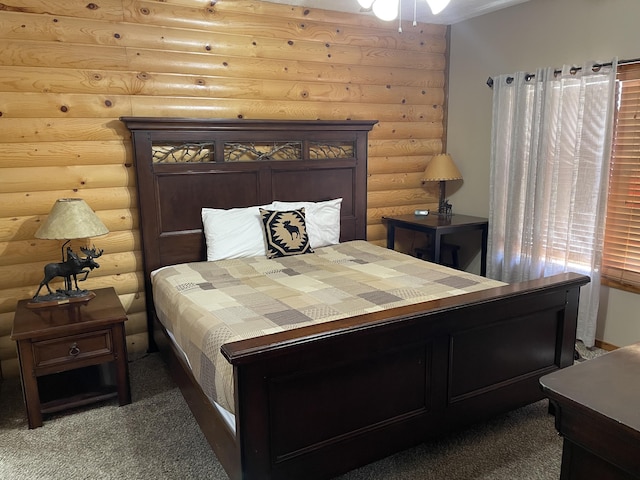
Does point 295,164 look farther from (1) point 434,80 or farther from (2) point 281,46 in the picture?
(1) point 434,80

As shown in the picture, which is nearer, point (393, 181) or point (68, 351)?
point (68, 351)

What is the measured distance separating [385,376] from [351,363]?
0.68 feet

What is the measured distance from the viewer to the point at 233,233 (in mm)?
3453

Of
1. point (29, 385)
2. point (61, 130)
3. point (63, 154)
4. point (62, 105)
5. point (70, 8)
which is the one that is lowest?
point (29, 385)

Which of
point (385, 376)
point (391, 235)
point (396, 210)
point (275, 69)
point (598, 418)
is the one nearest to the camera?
point (598, 418)

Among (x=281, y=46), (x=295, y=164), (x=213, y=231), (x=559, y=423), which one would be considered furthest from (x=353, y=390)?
(x=281, y=46)


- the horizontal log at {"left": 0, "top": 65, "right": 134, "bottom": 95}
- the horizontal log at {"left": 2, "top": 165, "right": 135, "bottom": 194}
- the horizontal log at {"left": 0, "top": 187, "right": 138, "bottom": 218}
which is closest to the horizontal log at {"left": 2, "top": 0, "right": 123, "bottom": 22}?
the horizontal log at {"left": 0, "top": 65, "right": 134, "bottom": 95}

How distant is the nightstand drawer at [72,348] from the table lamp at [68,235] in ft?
1.16

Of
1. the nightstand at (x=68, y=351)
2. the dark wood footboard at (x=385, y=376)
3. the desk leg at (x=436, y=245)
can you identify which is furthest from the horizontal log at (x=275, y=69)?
Answer: the dark wood footboard at (x=385, y=376)

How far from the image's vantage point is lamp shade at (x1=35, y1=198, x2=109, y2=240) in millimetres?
2785

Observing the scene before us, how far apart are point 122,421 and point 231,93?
233 centimetres

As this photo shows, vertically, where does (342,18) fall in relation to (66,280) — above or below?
above

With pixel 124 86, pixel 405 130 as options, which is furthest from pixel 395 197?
pixel 124 86

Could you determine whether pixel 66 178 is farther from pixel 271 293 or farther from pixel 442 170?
pixel 442 170
